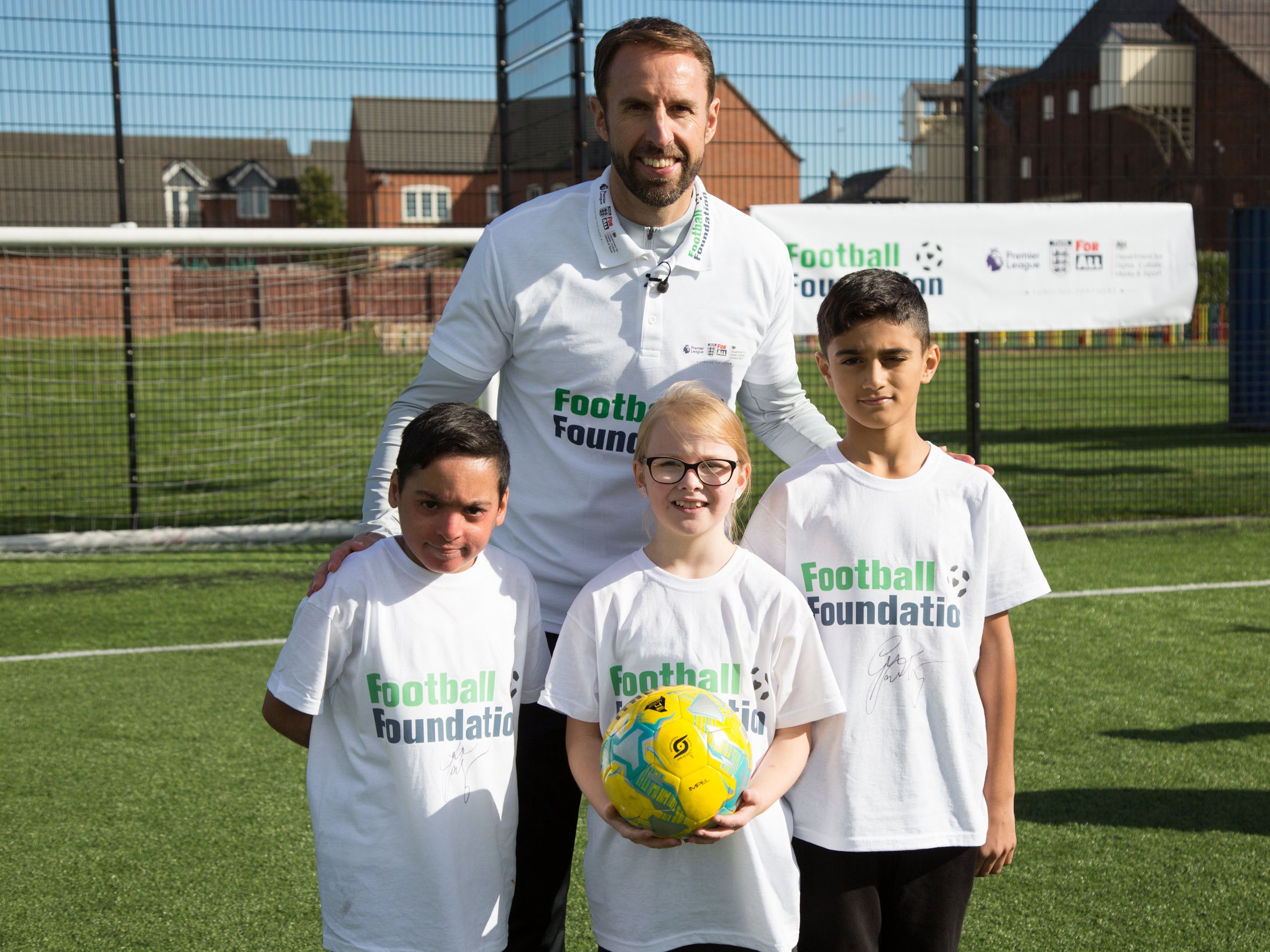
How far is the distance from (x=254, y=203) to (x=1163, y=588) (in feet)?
26.4

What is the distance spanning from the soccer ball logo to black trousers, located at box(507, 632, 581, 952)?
592 centimetres

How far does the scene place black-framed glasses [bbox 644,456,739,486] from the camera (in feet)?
6.52

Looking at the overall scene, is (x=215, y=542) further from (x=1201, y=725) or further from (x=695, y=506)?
(x=695, y=506)

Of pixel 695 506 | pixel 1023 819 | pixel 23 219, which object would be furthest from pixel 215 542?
pixel 695 506

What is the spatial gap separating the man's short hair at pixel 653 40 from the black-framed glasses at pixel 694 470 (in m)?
0.75

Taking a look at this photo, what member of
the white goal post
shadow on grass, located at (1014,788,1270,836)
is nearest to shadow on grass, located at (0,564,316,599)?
the white goal post

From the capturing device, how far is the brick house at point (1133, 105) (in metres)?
8.93

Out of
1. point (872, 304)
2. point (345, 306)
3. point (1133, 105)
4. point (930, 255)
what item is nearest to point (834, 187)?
point (930, 255)

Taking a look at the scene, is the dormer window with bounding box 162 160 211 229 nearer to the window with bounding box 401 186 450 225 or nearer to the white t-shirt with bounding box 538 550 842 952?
the window with bounding box 401 186 450 225

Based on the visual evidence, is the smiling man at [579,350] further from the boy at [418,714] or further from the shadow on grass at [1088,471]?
the shadow on grass at [1088,471]

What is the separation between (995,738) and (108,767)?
327 cm

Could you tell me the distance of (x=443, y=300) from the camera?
9.68 metres

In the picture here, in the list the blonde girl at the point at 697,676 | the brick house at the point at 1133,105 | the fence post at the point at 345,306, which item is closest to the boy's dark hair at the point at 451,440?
the blonde girl at the point at 697,676

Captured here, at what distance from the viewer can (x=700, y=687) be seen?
1951mm
